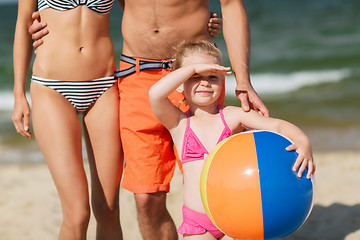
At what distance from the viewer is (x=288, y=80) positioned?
12.9m

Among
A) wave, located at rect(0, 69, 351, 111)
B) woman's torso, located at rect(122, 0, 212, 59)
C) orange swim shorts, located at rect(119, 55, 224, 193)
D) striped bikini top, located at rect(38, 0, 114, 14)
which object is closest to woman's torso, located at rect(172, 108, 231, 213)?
orange swim shorts, located at rect(119, 55, 224, 193)

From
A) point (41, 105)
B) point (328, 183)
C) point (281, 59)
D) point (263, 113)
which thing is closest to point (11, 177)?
point (41, 105)

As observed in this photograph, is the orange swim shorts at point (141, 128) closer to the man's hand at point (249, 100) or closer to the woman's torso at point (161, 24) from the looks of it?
the woman's torso at point (161, 24)

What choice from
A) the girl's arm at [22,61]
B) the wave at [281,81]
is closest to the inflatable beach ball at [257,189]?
the girl's arm at [22,61]

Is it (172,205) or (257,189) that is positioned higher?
(257,189)

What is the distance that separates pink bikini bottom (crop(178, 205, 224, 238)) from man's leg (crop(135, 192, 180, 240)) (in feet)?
1.26

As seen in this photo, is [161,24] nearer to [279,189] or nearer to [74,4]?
[74,4]

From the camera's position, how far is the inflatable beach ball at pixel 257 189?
2.54 meters

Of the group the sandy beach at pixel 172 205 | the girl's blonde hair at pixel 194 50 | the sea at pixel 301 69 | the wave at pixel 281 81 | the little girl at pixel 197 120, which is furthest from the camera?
the wave at pixel 281 81

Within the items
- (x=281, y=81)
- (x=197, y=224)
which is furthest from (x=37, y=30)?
(x=281, y=81)

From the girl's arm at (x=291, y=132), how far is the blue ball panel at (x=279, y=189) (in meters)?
0.04

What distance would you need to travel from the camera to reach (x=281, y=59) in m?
14.8

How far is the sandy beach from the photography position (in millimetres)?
4695

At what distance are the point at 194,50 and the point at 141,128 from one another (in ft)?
2.25
